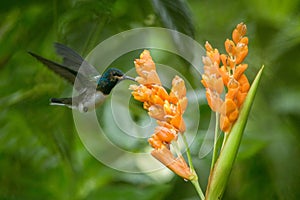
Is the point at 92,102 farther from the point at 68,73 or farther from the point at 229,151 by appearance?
the point at 229,151

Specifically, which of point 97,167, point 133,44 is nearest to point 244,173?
point 97,167

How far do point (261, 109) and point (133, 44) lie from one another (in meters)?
0.46

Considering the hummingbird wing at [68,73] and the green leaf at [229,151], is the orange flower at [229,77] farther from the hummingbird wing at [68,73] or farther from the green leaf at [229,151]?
the hummingbird wing at [68,73]

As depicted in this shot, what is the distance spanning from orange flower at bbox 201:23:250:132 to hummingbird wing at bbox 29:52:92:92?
320 mm

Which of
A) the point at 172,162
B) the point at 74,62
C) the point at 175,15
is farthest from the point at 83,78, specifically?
the point at 172,162

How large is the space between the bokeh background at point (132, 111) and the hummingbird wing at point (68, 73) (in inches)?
4.0

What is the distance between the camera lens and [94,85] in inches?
41.0

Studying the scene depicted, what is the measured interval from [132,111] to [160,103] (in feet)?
2.21

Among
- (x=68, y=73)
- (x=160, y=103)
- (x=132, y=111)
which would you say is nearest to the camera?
(x=160, y=103)

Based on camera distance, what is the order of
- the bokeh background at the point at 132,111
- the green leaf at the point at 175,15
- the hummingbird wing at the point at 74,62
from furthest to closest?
the bokeh background at the point at 132,111 < the hummingbird wing at the point at 74,62 < the green leaf at the point at 175,15

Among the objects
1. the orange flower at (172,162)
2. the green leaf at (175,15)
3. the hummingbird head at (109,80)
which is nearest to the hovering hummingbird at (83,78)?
the hummingbird head at (109,80)

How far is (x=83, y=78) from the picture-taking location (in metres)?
1.05

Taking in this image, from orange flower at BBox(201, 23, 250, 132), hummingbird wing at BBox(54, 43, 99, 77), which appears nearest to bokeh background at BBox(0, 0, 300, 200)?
hummingbird wing at BBox(54, 43, 99, 77)

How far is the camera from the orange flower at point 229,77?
0.72 metres
